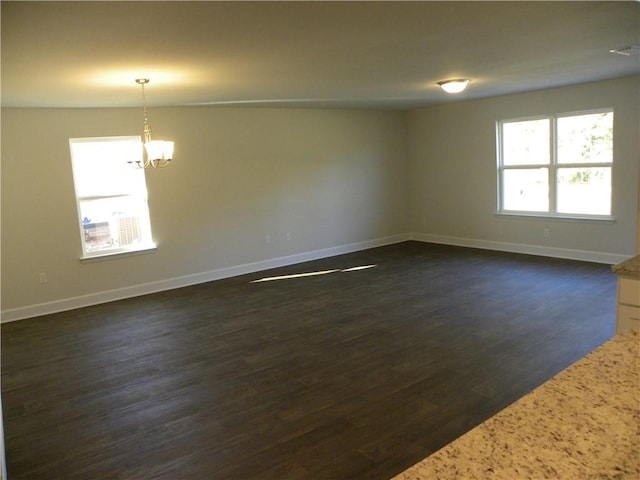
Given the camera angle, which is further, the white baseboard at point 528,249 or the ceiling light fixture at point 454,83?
the white baseboard at point 528,249

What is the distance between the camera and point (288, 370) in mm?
3643

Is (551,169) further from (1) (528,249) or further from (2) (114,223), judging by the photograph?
(2) (114,223)

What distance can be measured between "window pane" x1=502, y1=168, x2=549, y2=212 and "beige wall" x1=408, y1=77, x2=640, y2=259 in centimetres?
19

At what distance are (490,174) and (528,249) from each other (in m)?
1.30

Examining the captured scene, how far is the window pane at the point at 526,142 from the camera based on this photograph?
6.84m

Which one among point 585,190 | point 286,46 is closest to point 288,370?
point 286,46

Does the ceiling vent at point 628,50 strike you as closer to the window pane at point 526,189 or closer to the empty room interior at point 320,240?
the empty room interior at point 320,240

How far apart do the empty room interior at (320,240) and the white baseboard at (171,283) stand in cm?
3

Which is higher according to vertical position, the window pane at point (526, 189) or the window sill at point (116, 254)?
the window pane at point (526, 189)

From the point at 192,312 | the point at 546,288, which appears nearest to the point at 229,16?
the point at 192,312

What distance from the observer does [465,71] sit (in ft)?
15.3

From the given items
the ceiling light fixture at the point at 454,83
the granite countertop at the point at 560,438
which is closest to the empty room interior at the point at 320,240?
the granite countertop at the point at 560,438

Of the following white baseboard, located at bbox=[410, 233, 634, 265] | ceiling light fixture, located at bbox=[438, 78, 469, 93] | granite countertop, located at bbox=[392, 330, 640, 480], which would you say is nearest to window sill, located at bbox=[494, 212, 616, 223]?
white baseboard, located at bbox=[410, 233, 634, 265]

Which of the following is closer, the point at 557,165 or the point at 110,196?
the point at 110,196
